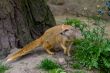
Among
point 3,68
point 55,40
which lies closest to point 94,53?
point 55,40

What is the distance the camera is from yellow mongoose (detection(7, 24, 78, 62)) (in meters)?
5.99

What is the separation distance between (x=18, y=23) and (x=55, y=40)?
85 cm

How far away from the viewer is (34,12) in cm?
699

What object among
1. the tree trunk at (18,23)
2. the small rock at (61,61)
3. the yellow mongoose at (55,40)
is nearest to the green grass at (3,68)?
the yellow mongoose at (55,40)

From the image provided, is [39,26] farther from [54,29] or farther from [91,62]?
[91,62]

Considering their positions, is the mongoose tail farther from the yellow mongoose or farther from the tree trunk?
the tree trunk

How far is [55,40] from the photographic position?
6.09 metres

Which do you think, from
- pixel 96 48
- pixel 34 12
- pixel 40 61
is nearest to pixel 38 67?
pixel 40 61

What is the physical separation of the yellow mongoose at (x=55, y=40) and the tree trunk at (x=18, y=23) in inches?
14.4

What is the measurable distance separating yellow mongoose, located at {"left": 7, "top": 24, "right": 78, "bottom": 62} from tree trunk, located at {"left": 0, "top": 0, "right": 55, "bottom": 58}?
14.4 inches

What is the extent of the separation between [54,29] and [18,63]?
0.82m

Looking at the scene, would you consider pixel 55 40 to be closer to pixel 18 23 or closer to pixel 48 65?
pixel 48 65

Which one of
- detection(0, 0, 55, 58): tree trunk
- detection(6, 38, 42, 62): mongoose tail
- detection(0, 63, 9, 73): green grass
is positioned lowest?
detection(0, 63, 9, 73): green grass

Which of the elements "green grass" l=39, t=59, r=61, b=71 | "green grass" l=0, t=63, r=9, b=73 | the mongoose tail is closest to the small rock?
"green grass" l=39, t=59, r=61, b=71
